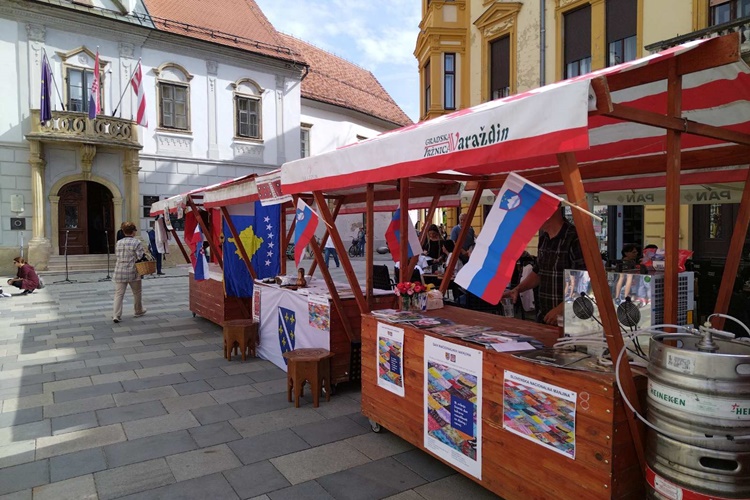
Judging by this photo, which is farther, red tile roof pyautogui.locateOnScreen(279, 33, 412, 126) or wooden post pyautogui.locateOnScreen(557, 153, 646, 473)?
red tile roof pyautogui.locateOnScreen(279, 33, 412, 126)

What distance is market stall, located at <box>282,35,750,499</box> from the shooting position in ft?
7.45

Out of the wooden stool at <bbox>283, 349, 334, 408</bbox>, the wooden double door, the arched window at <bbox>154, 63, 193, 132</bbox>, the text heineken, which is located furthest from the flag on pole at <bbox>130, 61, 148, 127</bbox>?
the text heineken

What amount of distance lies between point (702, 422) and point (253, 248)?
6002 mm

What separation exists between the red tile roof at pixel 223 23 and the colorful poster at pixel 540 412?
69.8 ft

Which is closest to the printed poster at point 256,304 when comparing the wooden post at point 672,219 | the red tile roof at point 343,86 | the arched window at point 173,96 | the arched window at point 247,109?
the wooden post at point 672,219

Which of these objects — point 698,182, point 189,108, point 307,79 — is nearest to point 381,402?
point 698,182

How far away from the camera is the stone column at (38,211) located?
16.8m

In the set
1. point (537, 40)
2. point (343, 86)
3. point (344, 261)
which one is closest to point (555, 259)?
point (344, 261)

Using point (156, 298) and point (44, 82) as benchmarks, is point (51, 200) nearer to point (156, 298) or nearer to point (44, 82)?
point (44, 82)

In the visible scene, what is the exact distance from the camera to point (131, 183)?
61.1ft

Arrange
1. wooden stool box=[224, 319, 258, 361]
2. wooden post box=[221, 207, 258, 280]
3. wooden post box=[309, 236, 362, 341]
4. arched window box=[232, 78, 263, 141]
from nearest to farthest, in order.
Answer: wooden post box=[309, 236, 362, 341]
wooden stool box=[224, 319, 258, 361]
wooden post box=[221, 207, 258, 280]
arched window box=[232, 78, 263, 141]

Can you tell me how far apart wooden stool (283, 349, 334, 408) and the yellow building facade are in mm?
8672

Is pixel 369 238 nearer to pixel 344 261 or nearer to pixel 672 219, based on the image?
pixel 344 261

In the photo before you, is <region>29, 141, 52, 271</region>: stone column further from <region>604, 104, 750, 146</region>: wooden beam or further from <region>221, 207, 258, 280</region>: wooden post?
<region>604, 104, 750, 146</region>: wooden beam
